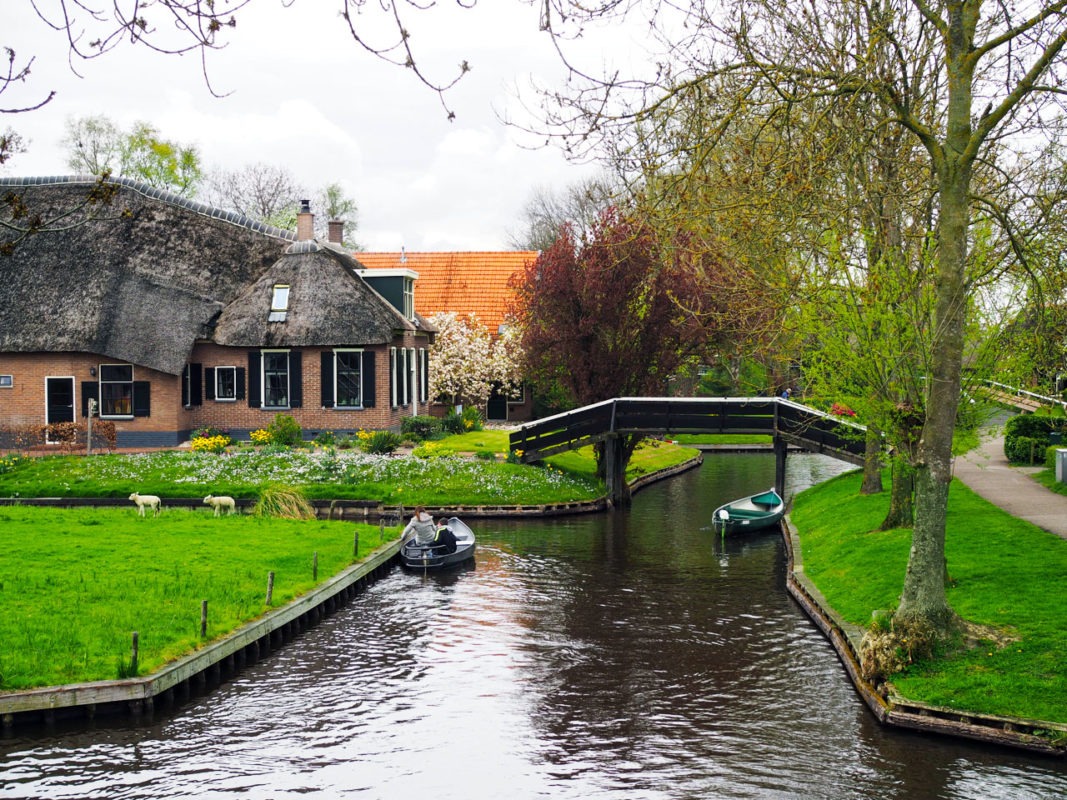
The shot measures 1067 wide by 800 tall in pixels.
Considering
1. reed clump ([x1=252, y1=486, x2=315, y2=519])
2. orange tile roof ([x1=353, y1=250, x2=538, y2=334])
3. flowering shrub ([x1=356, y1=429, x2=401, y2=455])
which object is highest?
orange tile roof ([x1=353, y1=250, x2=538, y2=334])

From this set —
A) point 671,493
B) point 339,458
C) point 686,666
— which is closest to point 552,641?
point 686,666

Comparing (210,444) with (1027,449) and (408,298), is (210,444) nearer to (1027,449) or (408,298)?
(408,298)

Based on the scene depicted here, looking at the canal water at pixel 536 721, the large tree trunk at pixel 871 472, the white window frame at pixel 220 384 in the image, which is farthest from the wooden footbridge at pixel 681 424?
the white window frame at pixel 220 384

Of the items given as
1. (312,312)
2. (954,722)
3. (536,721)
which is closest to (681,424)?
(312,312)

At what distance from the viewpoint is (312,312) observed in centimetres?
3706

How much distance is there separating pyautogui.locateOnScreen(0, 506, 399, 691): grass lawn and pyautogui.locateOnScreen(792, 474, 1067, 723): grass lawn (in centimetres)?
908

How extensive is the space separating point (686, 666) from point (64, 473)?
21304 mm

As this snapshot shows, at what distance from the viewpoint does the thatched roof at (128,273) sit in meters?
36.0

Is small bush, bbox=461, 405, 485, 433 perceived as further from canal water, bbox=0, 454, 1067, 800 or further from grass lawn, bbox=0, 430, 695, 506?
canal water, bbox=0, 454, 1067, 800

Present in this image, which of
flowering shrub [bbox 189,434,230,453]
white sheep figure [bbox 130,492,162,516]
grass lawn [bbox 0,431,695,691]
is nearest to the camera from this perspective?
grass lawn [bbox 0,431,695,691]

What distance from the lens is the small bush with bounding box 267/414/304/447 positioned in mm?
35500

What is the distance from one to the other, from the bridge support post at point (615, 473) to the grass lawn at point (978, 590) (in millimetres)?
6952

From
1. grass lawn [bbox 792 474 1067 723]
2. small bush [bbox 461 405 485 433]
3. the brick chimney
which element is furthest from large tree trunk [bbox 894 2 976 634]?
the brick chimney

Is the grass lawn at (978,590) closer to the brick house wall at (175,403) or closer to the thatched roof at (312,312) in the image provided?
the brick house wall at (175,403)
